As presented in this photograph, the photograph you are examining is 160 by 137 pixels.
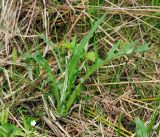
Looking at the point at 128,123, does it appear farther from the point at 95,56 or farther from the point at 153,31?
the point at 153,31

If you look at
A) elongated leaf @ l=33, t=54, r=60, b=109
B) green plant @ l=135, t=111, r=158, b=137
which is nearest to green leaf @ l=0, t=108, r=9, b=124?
elongated leaf @ l=33, t=54, r=60, b=109

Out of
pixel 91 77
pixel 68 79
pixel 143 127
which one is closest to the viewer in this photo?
pixel 143 127

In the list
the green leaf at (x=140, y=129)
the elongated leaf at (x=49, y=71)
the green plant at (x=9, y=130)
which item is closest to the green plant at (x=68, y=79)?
the elongated leaf at (x=49, y=71)

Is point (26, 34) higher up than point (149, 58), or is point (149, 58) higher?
point (26, 34)

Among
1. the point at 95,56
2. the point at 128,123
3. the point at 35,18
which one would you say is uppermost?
the point at 35,18

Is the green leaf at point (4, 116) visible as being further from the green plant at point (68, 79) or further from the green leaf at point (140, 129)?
the green leaf at point (140, 129)

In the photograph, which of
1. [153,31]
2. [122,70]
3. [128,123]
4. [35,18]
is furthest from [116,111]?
[35,18]

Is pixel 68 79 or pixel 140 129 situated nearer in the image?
pixel 140 129

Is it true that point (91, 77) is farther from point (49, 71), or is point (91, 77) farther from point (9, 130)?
point (9, 130)

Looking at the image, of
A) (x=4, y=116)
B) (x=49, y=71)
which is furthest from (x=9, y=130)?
(x=49, y=71)

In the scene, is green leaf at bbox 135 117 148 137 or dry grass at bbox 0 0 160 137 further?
dry grass at bbox 0 0 160 137

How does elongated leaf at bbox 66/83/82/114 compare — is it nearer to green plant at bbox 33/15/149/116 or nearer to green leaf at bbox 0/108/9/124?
green plant at bbox 33/15/149/116
